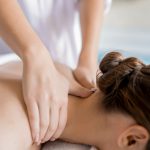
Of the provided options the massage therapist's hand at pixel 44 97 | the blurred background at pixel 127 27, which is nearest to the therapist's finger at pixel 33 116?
the massage therapist's hand at pixel 44 97

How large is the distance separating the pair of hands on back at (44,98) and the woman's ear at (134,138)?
15 centimetres

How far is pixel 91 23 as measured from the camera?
→ 1.28 meters

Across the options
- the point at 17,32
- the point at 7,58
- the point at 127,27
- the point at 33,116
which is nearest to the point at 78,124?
the point at 33,116

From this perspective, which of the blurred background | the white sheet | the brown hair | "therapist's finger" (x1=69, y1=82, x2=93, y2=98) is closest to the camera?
the brown hair

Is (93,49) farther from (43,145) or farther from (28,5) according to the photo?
(43,145)

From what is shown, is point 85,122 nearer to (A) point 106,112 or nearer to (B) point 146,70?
(A) point 106,112

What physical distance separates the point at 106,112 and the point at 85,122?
6 cm

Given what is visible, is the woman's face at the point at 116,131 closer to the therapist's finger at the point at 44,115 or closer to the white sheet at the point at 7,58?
the therapist's finger at the point at 44,115

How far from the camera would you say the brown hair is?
0.84m

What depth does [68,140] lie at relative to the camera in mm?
953

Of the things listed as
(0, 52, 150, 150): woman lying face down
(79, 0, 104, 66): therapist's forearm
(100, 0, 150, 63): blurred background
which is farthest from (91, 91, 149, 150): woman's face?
(100, 0, 150, 63): blurred background

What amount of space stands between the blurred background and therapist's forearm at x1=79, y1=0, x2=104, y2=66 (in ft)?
2.55

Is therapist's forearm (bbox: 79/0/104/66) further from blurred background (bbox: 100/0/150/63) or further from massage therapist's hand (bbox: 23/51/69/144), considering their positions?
blurred background (bbox: 100/0/150/63)

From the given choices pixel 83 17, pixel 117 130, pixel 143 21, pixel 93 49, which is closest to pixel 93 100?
pixel 117 130
